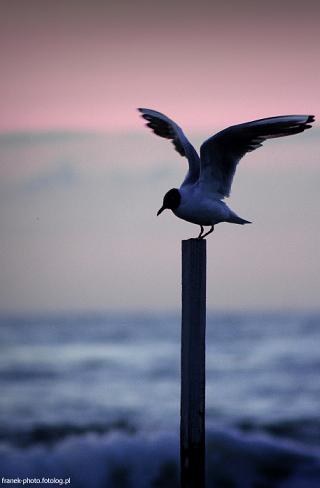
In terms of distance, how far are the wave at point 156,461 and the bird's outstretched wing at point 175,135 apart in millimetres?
5006

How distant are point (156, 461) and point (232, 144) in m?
6.17

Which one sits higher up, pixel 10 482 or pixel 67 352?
pixel 67 352

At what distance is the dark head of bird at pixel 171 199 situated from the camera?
25.0ft

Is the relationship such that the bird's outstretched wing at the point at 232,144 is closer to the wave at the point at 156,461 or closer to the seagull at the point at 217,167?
the seagull at the point at 217,167

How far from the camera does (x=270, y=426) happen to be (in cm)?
1644

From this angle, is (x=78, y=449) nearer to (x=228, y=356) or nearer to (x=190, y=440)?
(x=190, y=440)

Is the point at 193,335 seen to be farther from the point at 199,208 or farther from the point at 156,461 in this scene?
the point at 156,461

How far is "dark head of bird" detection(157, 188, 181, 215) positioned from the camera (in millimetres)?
7633

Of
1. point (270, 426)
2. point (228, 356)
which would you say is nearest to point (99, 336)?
point (228, 356)

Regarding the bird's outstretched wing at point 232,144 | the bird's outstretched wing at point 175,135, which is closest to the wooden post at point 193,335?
the bird's outstretched wing at point 232,144

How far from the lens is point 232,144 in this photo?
826 cm

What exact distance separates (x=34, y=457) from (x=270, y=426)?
413 centimetres

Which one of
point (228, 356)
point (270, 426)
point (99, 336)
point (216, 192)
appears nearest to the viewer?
point (216, 192)

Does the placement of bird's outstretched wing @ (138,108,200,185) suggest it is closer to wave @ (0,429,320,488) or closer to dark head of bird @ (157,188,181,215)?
dark head of bird @ (157,188,181,215)
